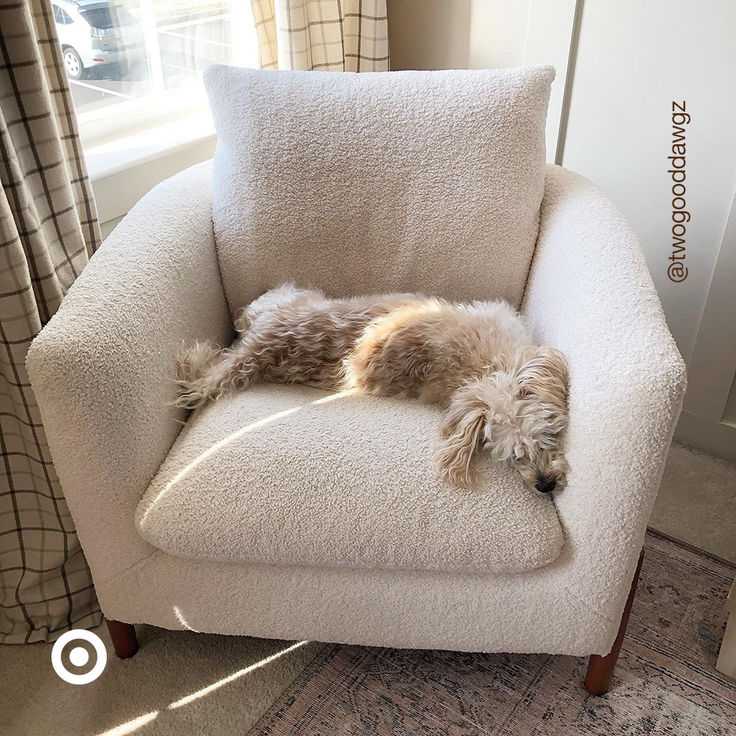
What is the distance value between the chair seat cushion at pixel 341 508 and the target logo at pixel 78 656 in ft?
1.36

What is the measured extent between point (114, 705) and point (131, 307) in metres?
0.72

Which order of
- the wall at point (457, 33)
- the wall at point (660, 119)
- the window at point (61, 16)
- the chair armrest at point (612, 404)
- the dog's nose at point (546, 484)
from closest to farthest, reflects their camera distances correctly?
the chair armrest at point (612, 404) < the dog's nose at point (546, 484) < the wall at point (660, 119) < the window at point (61, 16) < the wall at point (457, 33)

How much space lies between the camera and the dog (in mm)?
1161

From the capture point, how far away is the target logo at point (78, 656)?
142 cm

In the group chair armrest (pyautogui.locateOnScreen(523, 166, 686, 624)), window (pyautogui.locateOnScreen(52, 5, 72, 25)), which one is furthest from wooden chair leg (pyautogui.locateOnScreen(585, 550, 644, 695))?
window (pyautogui.locateOnScreen(52, 5, 72, 25))

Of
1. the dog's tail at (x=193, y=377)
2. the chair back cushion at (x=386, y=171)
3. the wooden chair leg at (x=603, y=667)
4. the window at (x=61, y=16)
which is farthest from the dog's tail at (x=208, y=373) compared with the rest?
the window at (x=61, y=16)

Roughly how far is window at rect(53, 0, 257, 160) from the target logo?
3.70ft

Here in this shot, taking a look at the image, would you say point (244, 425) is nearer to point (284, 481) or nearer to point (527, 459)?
point (284, 481)

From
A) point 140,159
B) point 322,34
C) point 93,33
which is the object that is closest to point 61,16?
point 93,33

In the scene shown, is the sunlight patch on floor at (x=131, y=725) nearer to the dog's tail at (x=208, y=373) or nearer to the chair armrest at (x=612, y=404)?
the dog's tail at (x=208, y=373)

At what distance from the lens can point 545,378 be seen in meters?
1.19

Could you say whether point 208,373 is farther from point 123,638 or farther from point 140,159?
point 140,159

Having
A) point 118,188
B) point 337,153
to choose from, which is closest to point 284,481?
point 337,153

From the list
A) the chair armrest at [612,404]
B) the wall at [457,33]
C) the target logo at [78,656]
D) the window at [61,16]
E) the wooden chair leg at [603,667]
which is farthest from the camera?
the wall at [457,33]
